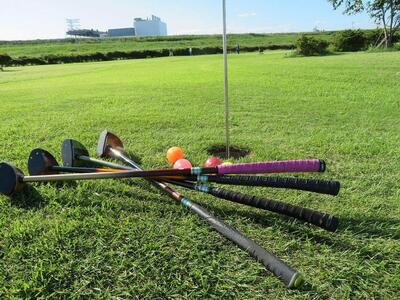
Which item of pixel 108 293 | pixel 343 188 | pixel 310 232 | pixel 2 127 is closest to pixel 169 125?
pixel 2 127

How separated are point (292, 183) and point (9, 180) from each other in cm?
234

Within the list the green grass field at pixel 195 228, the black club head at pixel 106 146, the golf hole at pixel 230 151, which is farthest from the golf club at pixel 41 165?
the golf hole at pixel 230 151

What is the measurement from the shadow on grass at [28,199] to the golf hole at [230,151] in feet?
6.62

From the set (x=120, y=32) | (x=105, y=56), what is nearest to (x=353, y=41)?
(x=105, y=56)

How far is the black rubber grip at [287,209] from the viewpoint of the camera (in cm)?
260

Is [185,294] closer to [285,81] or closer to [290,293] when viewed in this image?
[290,293]

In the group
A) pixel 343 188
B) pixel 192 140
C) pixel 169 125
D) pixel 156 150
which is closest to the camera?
pixel 343 188

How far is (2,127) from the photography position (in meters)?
6.12

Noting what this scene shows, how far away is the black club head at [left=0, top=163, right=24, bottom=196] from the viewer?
129 inches

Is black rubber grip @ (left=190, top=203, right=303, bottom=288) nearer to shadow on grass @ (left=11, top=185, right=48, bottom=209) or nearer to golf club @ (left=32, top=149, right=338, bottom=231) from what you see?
golf club @ (left=32, top=149, right=338, bottom=231)

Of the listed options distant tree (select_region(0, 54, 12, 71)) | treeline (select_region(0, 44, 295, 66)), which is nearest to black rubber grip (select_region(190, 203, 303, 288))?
distant tree (select_region(0, 54, 12, 71))

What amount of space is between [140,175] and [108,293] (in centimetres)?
109

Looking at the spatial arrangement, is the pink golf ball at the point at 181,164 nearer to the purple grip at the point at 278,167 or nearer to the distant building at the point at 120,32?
the purple grip at the point at 278,167

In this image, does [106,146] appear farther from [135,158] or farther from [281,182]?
[281,182]
